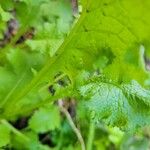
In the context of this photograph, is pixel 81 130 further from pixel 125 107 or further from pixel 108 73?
pixel 125 107

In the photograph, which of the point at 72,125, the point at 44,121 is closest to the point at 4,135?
the point at 44,121

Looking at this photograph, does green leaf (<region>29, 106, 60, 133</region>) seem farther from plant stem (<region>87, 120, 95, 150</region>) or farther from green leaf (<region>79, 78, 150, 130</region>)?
green leaf (<region>79, 78, 150, 130</region>)

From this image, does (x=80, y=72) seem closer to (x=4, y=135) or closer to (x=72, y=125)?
(x=4, y=135)

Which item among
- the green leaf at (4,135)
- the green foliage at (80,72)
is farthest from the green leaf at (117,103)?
the green leaf at (4,135)

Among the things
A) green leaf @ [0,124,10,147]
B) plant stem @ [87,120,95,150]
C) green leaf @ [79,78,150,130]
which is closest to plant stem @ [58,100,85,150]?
plant stem @ [87,120,95,150]

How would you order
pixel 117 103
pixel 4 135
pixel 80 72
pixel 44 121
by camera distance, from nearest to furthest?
pixel 117 103
pixel 80 72
pixel 4 135
pixel 44 121

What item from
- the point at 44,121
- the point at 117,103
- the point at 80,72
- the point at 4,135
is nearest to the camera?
the point at 117,103

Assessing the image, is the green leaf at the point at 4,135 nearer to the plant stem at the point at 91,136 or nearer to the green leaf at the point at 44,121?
the green leaf at the point at 44,121
